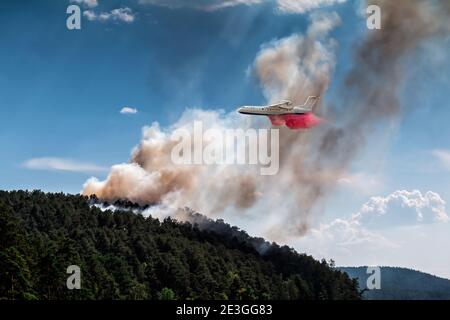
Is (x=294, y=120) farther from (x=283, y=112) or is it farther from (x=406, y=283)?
(x=406, y=283)

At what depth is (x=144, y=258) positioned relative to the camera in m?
97.7

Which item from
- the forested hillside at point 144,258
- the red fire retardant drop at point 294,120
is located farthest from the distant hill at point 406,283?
the red fire retardant drop at point 294,120

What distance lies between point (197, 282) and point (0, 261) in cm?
3900

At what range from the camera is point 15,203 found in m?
112

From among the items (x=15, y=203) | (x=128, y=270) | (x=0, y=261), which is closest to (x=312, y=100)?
(x=0, y=261)

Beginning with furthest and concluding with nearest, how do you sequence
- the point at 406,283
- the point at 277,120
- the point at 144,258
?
the point at 144,258 → the point at 406,283 → the point at 277,120

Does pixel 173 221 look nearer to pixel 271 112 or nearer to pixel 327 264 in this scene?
pixel 327 264

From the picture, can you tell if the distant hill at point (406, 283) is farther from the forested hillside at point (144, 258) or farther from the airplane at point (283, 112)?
the airplane at point (283, 112)

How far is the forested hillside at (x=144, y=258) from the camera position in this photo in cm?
5459

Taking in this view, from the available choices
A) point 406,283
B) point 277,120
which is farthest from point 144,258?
point 277,120

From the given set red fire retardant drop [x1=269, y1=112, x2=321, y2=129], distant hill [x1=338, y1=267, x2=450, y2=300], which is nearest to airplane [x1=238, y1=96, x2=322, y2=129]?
red fire retardant drop [x1=269, y1=112, x2=321, y2=129]

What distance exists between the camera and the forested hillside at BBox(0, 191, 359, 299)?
54594 mm

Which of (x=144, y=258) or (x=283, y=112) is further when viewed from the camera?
(x=144, y=258)
